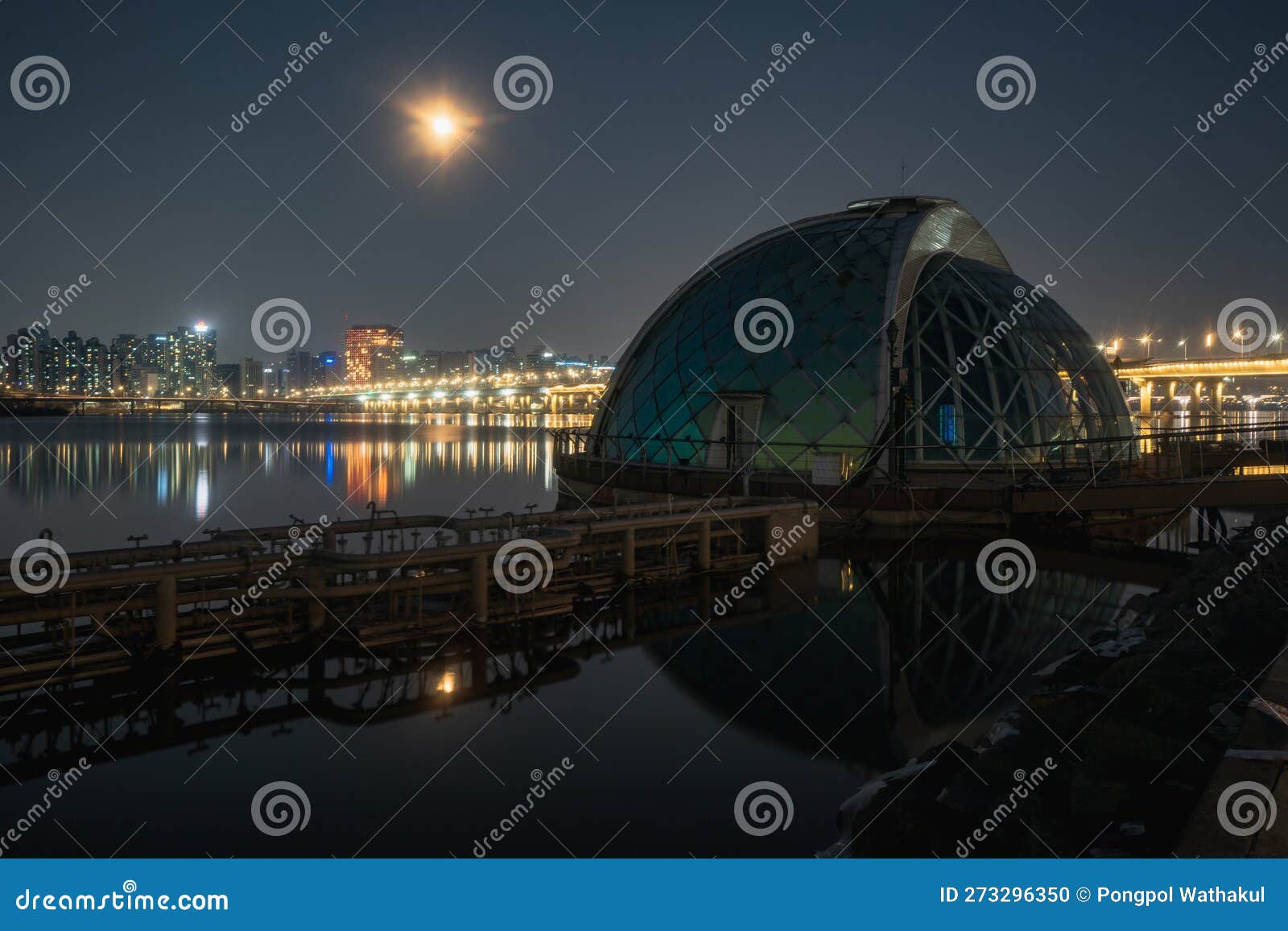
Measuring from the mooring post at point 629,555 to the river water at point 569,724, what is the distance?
0.59 m

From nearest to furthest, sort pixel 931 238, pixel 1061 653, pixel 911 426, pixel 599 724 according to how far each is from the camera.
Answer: pixel 599 724 → pixel 1061 653 → pixel 911 426 → pixel 931 238

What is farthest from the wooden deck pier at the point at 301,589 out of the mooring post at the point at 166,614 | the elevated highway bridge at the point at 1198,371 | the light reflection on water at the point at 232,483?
the elevated highway bridge at the point at 1198,371

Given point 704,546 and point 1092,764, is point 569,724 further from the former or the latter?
point 704,546

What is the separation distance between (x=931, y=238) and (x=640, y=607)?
914 inches

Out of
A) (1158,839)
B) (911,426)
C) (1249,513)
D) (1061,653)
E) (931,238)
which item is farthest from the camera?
(1249,513)

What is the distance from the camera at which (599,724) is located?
36.2 feet

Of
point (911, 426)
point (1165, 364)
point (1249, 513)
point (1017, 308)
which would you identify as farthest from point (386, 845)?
point (1165, 364)

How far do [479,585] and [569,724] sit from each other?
4.56 m

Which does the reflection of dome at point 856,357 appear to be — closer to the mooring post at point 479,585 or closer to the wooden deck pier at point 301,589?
the wooden deck pier at point 301,589

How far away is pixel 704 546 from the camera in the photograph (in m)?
19.9

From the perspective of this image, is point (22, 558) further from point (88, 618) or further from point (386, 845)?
point (386, 845)

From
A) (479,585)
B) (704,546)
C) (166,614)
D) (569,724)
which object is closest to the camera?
(569,724)

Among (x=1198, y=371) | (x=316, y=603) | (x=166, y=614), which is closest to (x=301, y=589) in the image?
(x=316, y=603)

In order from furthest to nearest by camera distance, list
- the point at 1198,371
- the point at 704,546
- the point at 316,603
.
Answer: the point at 1198,371, the point at 704,546, the point at 316,603
